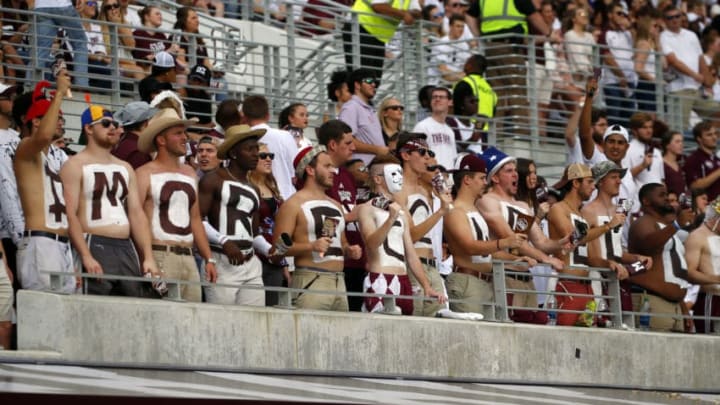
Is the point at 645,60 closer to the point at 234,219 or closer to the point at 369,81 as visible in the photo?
the point at 369,81

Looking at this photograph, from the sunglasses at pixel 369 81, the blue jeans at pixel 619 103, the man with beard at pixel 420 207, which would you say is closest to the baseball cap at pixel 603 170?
the man with beard at pixel 420 207

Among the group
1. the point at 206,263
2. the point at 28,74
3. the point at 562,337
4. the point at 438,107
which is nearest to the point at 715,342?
the point at 562,337

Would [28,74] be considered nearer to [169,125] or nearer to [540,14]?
[169,125]

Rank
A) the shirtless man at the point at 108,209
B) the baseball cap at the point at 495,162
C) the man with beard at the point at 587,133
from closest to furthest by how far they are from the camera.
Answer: the shirtless man at the point at 108,209 < the baseball cap at the point at 495,162 < the man with beard at the point at 587,133

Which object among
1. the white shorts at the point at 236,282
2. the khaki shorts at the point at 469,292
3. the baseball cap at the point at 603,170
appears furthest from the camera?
the baseball cap at the point at 603,170

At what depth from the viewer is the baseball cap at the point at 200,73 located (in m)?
15.8

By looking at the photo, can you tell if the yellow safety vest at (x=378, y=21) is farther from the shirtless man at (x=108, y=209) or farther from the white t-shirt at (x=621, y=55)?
the shirtless man at (x=108, y=209)

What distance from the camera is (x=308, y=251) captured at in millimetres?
12750

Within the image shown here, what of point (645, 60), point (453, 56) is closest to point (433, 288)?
point (453, 56)

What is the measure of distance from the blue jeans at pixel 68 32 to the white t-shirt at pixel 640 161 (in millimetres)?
5814

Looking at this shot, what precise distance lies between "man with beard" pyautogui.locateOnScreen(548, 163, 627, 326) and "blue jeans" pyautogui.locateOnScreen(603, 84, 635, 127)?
568 cm

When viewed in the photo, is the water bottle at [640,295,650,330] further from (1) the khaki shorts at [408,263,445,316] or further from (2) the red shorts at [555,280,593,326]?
(1) the khaki shorts at [408,263,445,316]

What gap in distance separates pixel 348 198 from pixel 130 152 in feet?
6.66

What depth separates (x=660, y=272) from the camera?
15.5 meters
